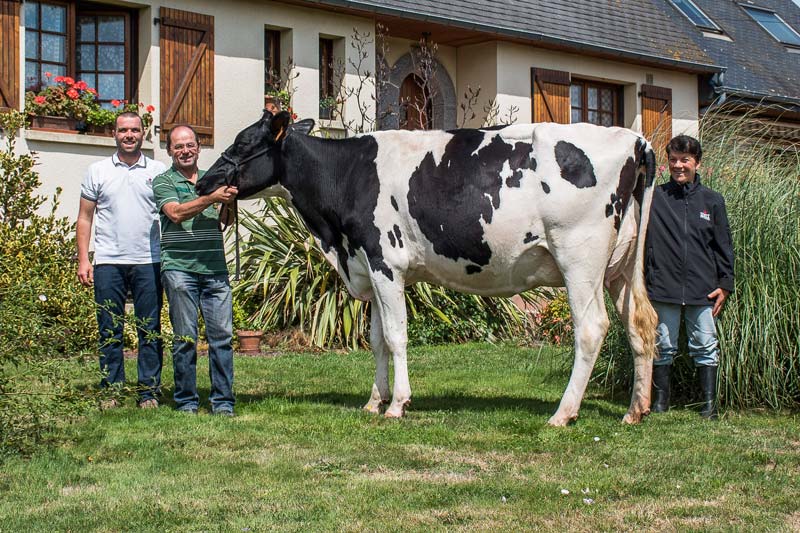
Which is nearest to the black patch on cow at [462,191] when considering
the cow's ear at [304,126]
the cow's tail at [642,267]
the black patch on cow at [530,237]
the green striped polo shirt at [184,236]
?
the black patch on cow at [530,237]

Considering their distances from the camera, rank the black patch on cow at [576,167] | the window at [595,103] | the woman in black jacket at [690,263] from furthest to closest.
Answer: the window at [595,103]
the woman in black jacket at [690,263]
the black patch on cow at [576,167]

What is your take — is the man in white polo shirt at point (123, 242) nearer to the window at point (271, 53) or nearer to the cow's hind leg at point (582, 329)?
the cow's hind leg at point (582, 329)

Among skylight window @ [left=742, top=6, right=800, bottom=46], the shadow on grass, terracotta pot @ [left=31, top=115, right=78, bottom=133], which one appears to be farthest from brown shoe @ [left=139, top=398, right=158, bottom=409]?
skylight window @ [left=742, top=6, right=800, bottom=46]

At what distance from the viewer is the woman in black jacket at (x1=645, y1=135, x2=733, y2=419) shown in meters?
7.54

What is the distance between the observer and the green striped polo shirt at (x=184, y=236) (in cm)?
769

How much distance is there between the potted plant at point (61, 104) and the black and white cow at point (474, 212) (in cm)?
694

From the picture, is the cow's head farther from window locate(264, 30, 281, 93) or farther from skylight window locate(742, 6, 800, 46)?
skylight window locate(742, 6, 800, 46)

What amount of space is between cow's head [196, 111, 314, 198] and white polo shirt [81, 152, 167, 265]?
25.7 inches

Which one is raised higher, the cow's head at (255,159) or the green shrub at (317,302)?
the cow's head at (255,159)

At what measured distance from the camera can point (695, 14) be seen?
25.7m

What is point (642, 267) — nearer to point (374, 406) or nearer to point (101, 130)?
point (374, 406)

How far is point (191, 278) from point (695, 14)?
2072 centimetres

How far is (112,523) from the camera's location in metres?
4.86

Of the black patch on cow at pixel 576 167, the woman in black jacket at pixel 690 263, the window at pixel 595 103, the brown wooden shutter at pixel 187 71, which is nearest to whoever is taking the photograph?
the black patch on cow at pixel 576 167
